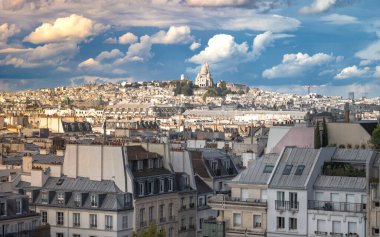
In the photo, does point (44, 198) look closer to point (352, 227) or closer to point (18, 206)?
point (18, 206)

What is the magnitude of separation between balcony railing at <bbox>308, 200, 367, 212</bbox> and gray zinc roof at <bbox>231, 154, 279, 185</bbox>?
8.31ft

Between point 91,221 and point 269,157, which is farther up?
point 269,157

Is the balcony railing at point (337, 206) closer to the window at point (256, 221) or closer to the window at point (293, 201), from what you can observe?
the window at point (293, 201)

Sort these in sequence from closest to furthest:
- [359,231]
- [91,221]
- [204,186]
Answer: [359,231] → [91,221] → [204,186]

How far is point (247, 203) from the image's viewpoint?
4041cm

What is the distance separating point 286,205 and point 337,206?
6.43ft

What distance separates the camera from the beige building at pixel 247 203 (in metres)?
40.1

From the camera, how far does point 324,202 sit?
3862 cm

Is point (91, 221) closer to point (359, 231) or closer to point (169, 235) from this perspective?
point (169, 235)

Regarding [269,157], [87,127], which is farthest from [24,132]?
[269,157]

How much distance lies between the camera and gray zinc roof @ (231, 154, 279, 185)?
1610 inches

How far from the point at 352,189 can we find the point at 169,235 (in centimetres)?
1269

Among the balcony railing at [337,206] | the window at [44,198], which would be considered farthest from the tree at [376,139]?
the window at [44,198]

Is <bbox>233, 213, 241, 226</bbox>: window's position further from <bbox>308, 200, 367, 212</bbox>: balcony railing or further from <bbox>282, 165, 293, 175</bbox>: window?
<bbox>308, 200, 367, 212</bbox>: balcony railing
